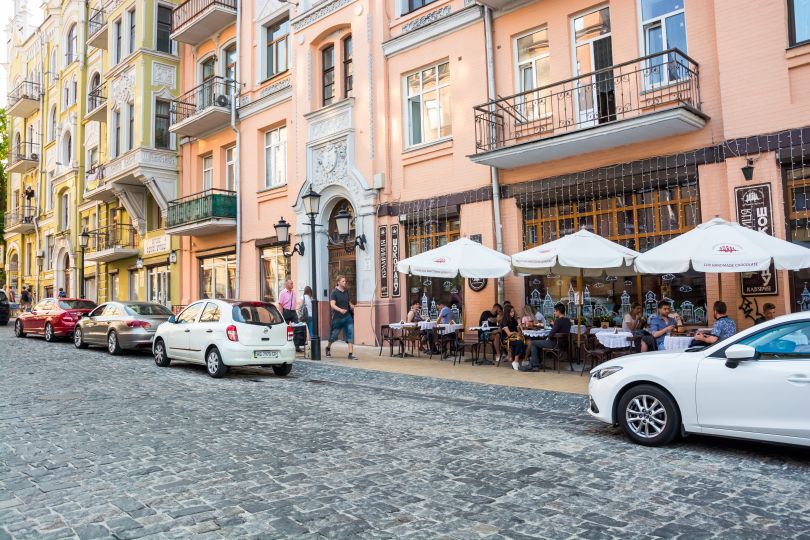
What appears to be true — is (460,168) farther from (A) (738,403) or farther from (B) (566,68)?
(A) (738,403)

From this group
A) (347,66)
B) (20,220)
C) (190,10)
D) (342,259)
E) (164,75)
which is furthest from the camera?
(20,220)

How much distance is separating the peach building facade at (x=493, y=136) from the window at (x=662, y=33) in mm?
35

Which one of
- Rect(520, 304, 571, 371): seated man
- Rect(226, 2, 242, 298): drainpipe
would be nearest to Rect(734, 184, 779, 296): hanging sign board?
Rect(520, 304, 571, 371): seated man

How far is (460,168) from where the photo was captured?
15422mm

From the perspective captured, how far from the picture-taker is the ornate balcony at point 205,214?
21.9 m

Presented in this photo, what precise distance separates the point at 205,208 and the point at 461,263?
1311 centimetres

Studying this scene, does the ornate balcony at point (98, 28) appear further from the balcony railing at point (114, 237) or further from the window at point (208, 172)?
the window at point (208, 172)

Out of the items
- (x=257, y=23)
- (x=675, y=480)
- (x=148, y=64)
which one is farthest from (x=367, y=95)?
(x=675, y=480)

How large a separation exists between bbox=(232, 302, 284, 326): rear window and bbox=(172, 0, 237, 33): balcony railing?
15231 mm

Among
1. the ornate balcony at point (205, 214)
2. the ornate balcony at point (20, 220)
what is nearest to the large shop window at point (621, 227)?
the ornate balcony at point (205, 214)

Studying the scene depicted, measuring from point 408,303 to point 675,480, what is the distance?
461 inches

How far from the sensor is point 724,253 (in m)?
8.81

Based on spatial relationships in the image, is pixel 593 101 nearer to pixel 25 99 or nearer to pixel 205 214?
pixel 205 214

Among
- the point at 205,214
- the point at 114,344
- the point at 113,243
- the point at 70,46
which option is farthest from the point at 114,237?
the point at 114,344
